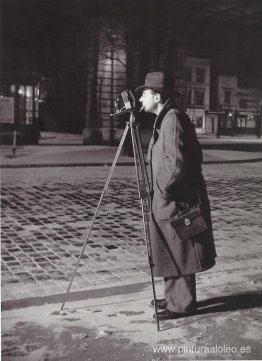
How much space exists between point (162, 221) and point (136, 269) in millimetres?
1552

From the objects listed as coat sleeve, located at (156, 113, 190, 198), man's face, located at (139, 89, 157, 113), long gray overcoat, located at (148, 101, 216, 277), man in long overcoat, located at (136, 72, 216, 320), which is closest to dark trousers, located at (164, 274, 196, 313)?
man in long overcoat, located at (136, 72, 216, 320)

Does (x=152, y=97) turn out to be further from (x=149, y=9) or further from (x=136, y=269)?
(x=149, y=9)

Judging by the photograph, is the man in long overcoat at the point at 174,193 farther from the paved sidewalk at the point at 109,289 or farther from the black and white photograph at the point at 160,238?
the paved sidewalk at the point at 109,289

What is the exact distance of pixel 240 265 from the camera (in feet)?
16.3

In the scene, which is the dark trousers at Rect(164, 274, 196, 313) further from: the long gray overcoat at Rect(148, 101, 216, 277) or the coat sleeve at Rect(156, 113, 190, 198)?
the coat sleeve at Rect(156, 113, 190, 198)

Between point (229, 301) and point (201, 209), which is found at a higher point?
point (201, 209)

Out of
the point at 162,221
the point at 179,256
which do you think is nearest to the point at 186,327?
the point at 179,256

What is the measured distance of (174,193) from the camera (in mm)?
3361

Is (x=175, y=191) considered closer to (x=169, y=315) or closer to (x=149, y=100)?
(x=149, y=100)

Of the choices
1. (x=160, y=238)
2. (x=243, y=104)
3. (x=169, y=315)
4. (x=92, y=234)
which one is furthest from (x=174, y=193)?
(x=92, y=234)

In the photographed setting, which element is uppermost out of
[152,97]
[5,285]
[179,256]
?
[152,97]

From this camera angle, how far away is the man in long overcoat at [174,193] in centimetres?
329

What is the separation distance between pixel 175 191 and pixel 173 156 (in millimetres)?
257

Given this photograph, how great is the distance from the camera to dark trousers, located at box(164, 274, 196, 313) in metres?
3.61
